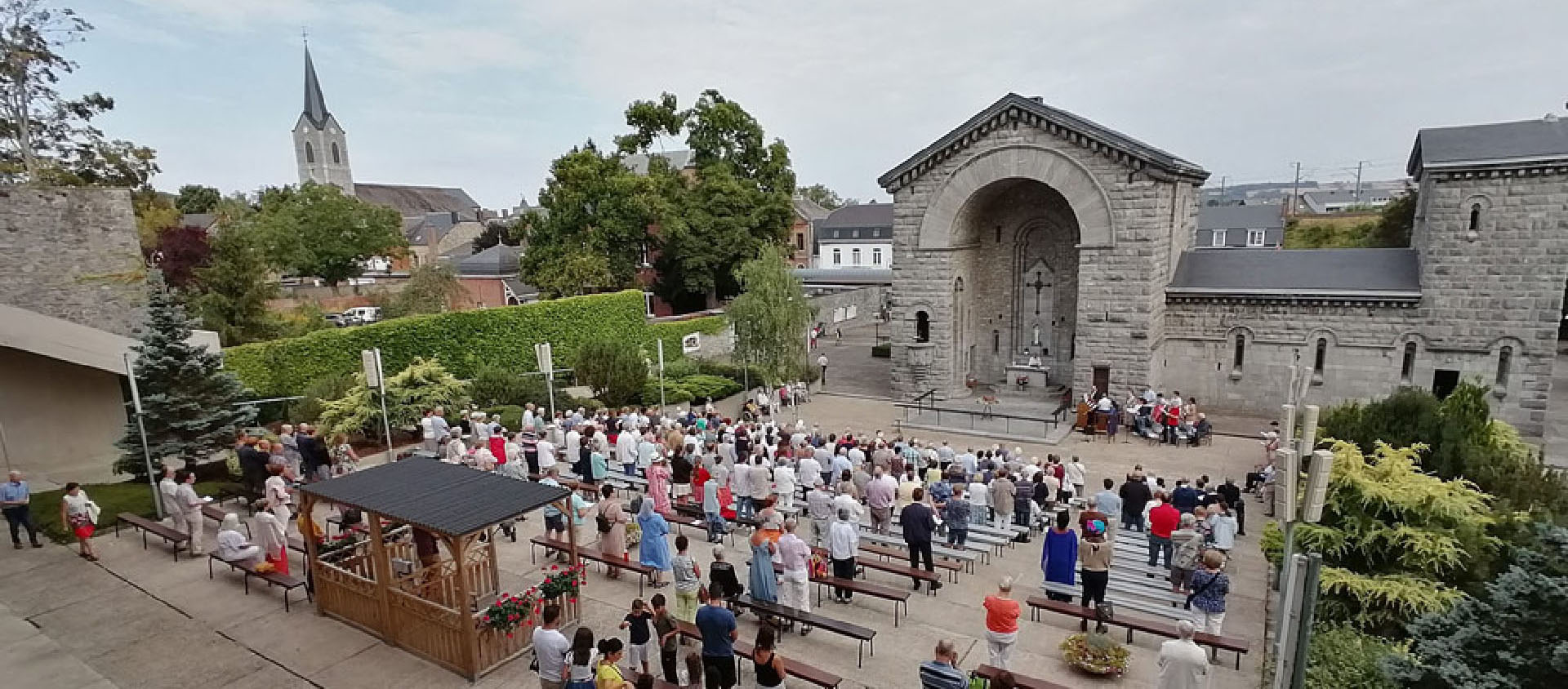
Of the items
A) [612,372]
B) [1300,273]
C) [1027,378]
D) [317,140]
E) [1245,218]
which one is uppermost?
[317,140]

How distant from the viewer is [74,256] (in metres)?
21.7

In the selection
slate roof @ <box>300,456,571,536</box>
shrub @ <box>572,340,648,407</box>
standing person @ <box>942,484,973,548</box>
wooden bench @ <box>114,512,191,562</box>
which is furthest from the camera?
shrub @ <box>572,340,648,407</box>

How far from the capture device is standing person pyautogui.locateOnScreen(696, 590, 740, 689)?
776 centimetres

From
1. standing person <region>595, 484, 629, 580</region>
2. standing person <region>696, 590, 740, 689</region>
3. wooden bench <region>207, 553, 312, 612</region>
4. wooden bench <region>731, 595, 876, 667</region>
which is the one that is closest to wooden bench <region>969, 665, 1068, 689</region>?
wooden bench <region>731, 595, 876, 667</region>

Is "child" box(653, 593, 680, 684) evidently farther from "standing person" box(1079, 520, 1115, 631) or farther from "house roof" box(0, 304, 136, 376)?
"house roof" box(0, 304, 136, 376)

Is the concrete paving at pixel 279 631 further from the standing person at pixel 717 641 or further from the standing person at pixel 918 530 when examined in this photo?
the standing person at pixel 717 641

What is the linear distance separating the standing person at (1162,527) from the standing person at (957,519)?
2.77 metres

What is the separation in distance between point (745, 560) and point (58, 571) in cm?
1106

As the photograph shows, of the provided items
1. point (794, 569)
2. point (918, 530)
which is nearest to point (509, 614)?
point (794, 569)

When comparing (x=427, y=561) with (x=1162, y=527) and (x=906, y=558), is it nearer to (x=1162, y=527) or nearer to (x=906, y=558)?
(x=906, y=558)

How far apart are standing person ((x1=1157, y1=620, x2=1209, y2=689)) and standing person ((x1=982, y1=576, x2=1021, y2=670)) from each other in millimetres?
1507

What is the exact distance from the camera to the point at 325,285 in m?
50.4

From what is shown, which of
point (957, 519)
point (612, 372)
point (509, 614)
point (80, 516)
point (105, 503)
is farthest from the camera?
point (612, 372)

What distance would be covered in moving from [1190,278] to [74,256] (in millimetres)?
34391
